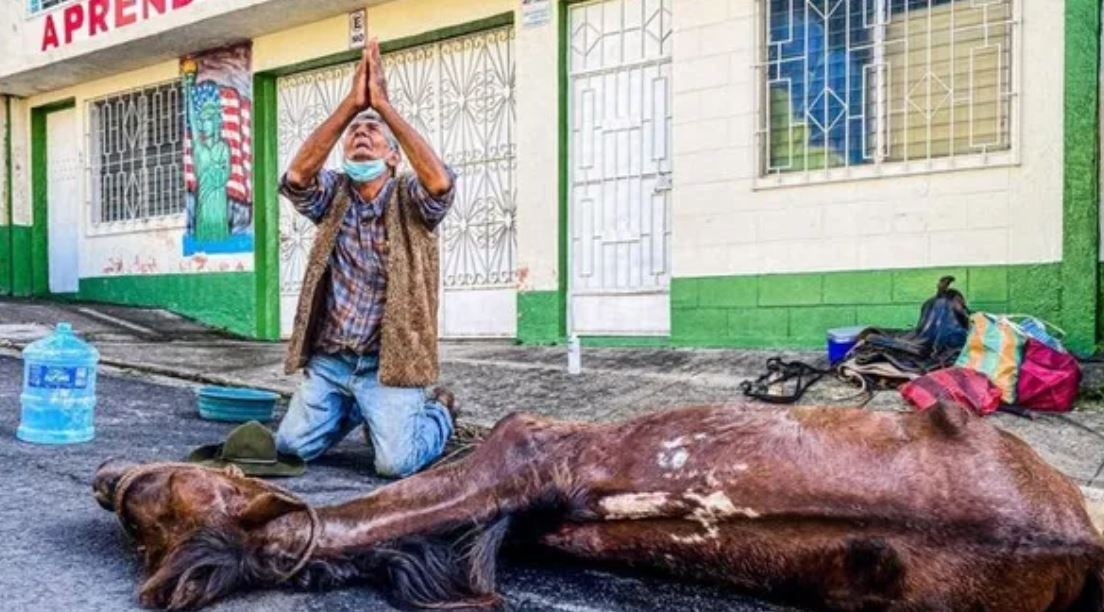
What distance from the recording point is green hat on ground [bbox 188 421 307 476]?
342 centimetres

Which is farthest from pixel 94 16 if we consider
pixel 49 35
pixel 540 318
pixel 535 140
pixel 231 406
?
pixel 231 406

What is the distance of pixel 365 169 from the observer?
12.5 ft

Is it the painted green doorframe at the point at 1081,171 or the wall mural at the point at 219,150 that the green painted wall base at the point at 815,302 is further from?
the wall mural at the point at 219,150

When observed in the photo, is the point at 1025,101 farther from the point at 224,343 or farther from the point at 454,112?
the point at 224,343

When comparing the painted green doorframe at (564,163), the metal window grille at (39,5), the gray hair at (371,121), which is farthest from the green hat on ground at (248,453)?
→ the metal window grille at (39,5)

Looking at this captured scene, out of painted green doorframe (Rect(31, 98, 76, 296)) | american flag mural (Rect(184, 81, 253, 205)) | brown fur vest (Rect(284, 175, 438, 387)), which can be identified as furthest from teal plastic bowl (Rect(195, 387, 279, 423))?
painted green doorframe (Rect(31, 98, 76, 296))

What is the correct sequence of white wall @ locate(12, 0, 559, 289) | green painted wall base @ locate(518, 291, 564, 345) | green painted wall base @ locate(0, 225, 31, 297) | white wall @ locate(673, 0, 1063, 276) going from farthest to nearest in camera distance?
green painted wall base @ locate(0, 225, 31, 297)
white wall @ locate(12, 0, 559, 289)
green painted wall base @ locate(518, 291, 564, 345)
white wall @ locate(673, 0, 1063, 276)

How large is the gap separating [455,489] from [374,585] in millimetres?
272

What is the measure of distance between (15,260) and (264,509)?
39.8 ft

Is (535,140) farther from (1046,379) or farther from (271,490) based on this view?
(271,490)

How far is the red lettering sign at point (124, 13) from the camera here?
34.1 feet

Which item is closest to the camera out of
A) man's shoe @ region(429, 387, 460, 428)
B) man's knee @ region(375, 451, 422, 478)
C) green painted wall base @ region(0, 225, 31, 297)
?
man's knee @ region(375, 451, 422, 478)

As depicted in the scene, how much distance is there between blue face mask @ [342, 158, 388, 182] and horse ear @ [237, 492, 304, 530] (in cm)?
194

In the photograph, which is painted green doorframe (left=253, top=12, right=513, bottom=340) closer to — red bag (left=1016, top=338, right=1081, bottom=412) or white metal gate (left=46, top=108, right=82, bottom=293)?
white metal gate (left=46, top=108, right=82, bottom=293)
